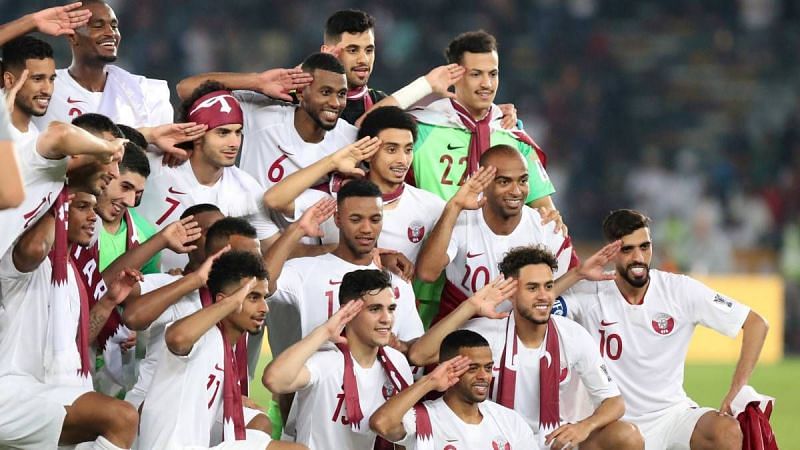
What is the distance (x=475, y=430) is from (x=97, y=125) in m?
2.45

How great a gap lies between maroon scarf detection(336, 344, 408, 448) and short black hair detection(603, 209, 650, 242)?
5.46ft

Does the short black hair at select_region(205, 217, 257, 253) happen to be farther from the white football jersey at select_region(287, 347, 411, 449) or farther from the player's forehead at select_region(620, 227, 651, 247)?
the player's forehead at select_region(620, 227, 651, 247)

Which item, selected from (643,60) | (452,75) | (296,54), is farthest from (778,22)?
(452,75)

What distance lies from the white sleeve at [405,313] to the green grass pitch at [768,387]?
3.71 m

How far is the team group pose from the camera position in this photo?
22.8 ft

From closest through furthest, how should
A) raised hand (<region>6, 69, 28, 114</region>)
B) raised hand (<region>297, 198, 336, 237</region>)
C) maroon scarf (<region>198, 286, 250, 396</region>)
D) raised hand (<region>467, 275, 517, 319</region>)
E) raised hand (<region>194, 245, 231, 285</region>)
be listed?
raised hand (<region>6, 69, 28, 114</region>), raised hand (<region>194, 245, 231, 285</region>), maroon scarf (<region>198, 286, 250, 396</region>), raised hand (<region>467, 275, 517, 319</region>), raised hand (<region>297, 198, 336, 237</region>)

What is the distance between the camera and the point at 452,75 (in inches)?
349

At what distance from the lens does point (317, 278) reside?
7977mm

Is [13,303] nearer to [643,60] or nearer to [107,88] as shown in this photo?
[107,88]

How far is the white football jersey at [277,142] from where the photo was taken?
27.9 ft

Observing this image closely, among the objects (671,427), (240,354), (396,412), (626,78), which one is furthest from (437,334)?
(626,78)

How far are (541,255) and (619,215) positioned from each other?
0.79 m

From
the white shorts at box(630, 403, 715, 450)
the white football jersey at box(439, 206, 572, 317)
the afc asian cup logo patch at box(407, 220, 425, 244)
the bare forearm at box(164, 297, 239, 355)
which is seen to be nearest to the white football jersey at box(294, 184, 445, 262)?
the afc asian cup logo patch at box(407, 220, 425, 244)

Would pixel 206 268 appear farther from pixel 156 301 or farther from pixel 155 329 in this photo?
pixel 155 329
